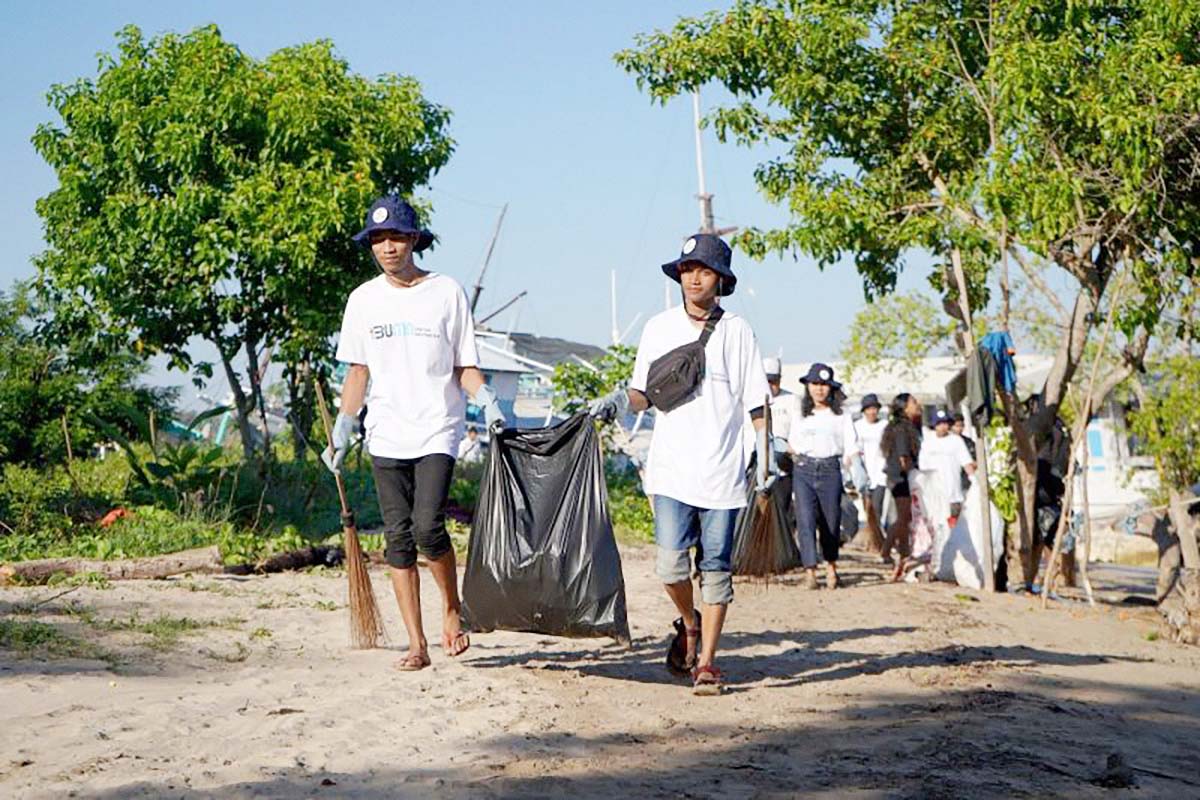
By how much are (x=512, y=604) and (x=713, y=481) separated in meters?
1.06

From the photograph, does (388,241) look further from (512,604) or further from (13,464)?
(13,464)

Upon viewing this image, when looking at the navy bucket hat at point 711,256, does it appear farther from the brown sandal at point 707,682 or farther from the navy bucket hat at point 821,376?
the navy bucket hat at point 821,376

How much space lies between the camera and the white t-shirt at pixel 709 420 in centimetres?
662

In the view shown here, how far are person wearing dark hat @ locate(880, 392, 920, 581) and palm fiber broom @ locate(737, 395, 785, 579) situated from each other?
5.91ft

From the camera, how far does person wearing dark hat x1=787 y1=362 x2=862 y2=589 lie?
39.6 ft

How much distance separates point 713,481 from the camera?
21.7 ft

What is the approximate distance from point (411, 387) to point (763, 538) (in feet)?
9.01

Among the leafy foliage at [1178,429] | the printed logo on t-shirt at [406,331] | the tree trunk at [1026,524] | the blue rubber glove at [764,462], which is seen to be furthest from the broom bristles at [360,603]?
the leafy foliage at [1178,429]

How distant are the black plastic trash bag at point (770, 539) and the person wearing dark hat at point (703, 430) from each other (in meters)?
2.06

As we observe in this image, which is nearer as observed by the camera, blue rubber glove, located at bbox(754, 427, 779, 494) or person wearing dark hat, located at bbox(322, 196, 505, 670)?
person wearing dark hat, located at bbox(322, 196, 505, 670)

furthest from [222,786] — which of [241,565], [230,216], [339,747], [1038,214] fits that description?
[230,216]

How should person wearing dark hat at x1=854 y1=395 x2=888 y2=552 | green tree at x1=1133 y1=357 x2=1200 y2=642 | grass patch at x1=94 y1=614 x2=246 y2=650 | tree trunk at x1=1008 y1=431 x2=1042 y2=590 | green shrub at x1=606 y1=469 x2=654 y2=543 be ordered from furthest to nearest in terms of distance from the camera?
green shrub at x1=606 y1=469 x2=654 y2=543 → person wearing dark hat at x1=854 y1=395 x2=888 y2=552 → green tree at x1=1133 y1=357 x2=1200 y2=642 → tree trunk at x1=1008 y1=431 x2=1042 y2=590 → grass patch at x1=94 y1=614 x2=246 y2=650

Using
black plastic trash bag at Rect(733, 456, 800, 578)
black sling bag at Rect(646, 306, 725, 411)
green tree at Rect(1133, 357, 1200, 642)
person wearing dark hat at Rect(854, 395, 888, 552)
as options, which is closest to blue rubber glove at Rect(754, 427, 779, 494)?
black sling bag at Rect(646, 306, 725, 411)

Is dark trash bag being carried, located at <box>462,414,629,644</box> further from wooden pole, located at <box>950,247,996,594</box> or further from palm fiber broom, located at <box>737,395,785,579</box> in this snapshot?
wooden pole, located at <box>950,247,996,594</box>
